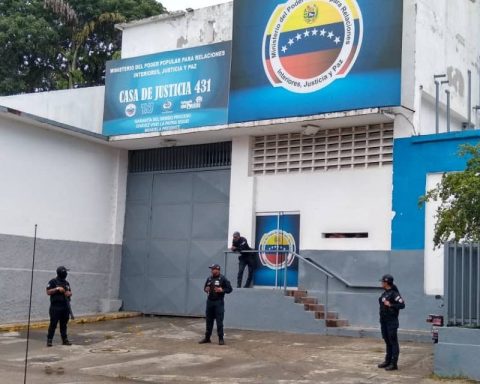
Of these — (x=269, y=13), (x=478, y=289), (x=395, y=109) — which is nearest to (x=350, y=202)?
(x=395, y=109)

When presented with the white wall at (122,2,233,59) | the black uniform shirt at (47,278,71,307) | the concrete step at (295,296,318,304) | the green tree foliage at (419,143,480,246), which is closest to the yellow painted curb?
the black uniform shirt at (47,278,71,307)

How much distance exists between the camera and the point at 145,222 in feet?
69.9

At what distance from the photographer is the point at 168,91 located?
64.3 ft

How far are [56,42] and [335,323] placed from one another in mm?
22006

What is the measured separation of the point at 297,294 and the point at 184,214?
15.5 feet

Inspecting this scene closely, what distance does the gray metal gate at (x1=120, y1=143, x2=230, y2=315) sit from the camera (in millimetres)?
19969

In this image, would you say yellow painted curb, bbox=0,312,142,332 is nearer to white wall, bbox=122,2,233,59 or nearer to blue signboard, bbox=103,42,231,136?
blue signboard, bbox=103,42,231,136

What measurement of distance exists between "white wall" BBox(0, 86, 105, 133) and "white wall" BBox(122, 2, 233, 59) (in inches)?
65.1

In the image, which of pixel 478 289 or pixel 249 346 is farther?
pixel 249 346

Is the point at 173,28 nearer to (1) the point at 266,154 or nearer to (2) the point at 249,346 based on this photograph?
(1) the point at 266,154

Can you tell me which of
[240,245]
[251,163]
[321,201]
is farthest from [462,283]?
[251,163]

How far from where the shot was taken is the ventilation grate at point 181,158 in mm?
20125

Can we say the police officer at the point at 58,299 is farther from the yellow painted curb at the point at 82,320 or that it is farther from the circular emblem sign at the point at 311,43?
the circular emblem sign at the point at 311,43

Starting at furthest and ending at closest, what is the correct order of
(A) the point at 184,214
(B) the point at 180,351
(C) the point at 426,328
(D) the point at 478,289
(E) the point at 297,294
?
(A) the point at 184,214, (E) the point at 297,294, (C) the point at 426,328, (B) the point at 180,351, (D) the point at 478,289
